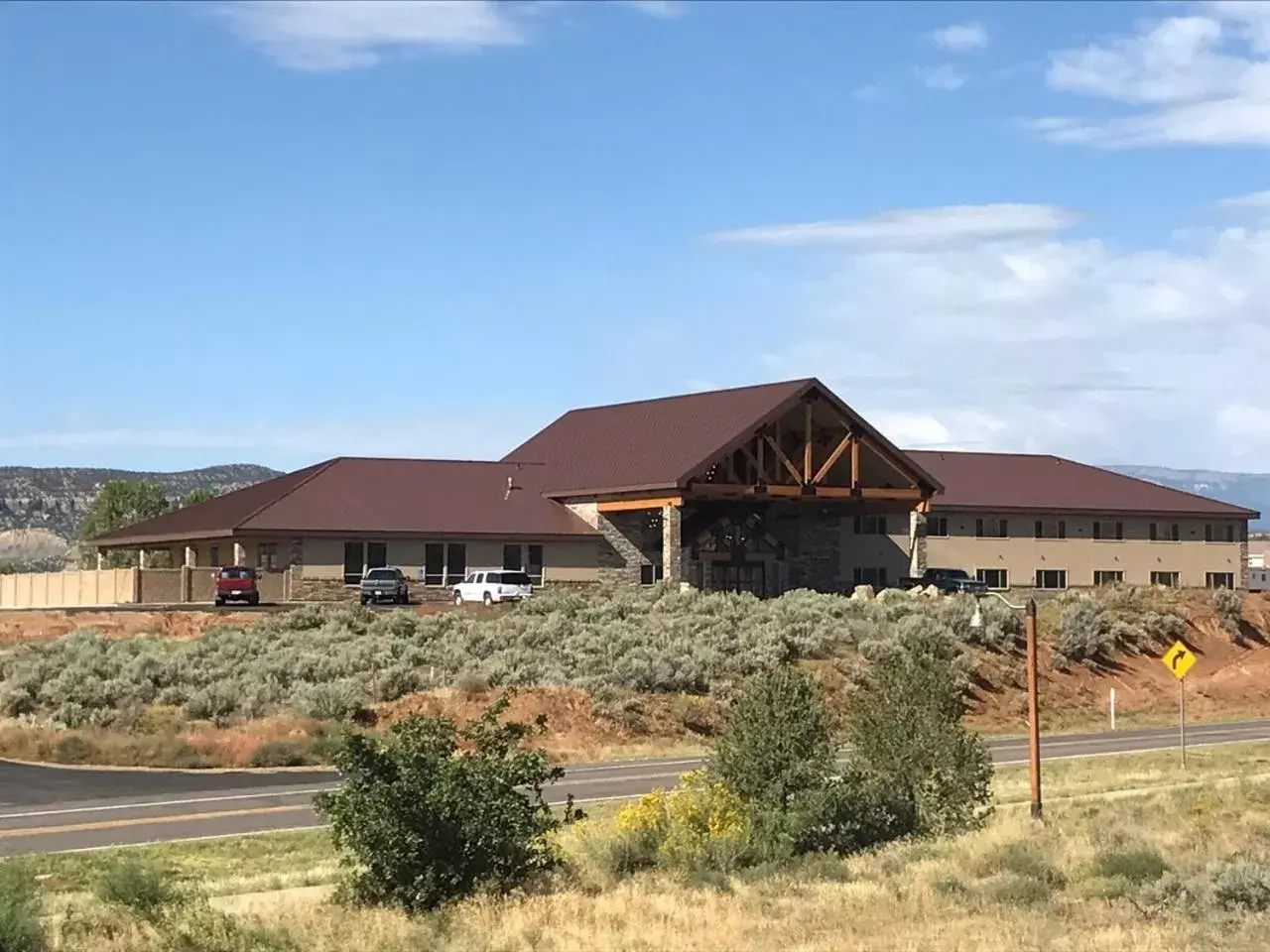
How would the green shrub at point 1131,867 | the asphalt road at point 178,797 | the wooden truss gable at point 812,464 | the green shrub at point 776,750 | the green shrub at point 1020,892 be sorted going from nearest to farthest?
the green shrub at point 1020,892
the green shrub at point 1131,867
the green shrub at point 776,750
the asphalt road at point 178,797
the wooden truss gable at point 812,464

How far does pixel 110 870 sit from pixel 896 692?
38.7 feet

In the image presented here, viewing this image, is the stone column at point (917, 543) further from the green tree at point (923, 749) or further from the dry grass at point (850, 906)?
the dry grass at point (850, 906)

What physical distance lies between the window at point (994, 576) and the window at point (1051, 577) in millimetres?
1605

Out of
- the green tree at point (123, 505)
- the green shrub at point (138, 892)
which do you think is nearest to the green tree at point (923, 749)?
the green shrub at point (138, 892)

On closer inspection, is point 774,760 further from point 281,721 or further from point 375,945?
point 281,721

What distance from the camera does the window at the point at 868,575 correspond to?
73.9 metres

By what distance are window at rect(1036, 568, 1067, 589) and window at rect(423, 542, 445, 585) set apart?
93.1 feet

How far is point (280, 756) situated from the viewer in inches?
1506

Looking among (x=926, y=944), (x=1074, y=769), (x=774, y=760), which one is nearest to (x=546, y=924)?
(x=926, y=944)

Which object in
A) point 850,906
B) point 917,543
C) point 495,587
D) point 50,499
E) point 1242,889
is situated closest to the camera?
point 1242,889

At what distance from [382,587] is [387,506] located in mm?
5456

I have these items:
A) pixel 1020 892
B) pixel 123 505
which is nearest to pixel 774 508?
pixel 1020 892

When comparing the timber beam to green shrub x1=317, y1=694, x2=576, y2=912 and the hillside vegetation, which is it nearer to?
the hillside vegetation

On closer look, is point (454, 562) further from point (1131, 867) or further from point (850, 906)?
point (850, 906)
